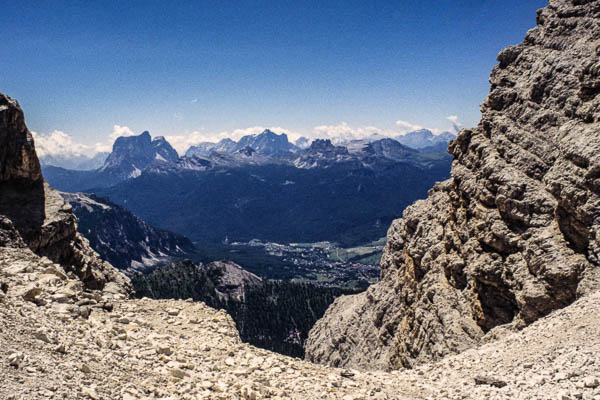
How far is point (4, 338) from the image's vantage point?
44.5ft

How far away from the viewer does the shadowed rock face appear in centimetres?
2933

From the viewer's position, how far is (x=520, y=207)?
34.2 m

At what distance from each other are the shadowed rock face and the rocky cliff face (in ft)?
112

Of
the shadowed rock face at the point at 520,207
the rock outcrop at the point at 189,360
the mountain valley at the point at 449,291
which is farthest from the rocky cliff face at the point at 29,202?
the shadowed rock face at the point at 520,207

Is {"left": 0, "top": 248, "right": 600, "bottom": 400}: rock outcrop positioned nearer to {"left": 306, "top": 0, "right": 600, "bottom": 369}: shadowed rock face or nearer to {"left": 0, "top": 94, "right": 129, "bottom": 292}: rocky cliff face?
{"left": 306, "top": 0, "right": 600, "bottom": 369}: shadowed rock face


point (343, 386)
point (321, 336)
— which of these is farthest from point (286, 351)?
point (343, 386)

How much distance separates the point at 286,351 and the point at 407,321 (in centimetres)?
12973

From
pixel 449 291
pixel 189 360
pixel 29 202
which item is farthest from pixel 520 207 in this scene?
pixel 29 202

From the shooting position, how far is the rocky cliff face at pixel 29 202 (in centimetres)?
2872

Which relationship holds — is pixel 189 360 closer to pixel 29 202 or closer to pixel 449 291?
pixel 29 202

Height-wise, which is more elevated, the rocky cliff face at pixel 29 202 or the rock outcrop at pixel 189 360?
the rocky cliff face at pixel 29 202

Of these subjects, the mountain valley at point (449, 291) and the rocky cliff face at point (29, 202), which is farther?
the rocky cliff face at point (29, 202)

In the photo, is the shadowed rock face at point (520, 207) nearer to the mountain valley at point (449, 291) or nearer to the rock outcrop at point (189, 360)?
Result: the mountain valley at point (449, 291)

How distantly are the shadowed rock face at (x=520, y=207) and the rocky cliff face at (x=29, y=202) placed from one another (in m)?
34.1
